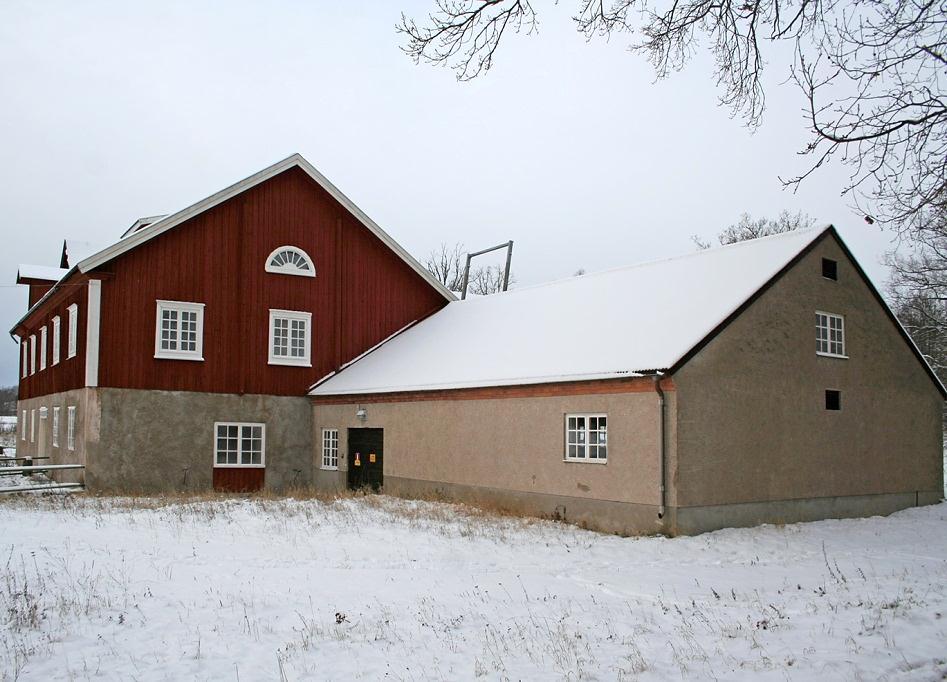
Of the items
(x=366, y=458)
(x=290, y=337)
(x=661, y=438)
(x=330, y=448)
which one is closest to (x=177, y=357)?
(x=290, y=337)

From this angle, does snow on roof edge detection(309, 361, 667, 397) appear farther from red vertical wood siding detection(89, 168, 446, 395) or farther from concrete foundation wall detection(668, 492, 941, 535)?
concrete foundation wall detection(668, 492, 941, 535)

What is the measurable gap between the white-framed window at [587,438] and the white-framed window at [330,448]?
32.4 feet

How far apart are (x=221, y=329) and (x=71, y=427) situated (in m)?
5.52

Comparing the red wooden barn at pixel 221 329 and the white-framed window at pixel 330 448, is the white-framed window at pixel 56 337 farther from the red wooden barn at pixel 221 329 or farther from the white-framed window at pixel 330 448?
the white-framed window at pixel 330 448

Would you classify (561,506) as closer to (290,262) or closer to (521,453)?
(521,453)

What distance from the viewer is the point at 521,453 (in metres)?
19.6

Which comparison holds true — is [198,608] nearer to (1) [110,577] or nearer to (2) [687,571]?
(1) [110,577]

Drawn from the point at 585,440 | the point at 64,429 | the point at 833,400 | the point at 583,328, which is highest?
the point at 583,328

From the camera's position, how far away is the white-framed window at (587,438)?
1778 centimetres

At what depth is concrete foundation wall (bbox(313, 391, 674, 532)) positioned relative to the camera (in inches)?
666

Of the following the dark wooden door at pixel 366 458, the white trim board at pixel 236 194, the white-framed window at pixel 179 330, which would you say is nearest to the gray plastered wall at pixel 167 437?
the white-framed window at pixel 179 330

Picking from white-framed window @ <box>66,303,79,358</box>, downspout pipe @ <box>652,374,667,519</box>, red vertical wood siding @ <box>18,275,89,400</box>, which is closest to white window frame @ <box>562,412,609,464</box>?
downspout pipe @ <box>652,374,667,519</box>

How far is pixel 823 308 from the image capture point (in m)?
20.2

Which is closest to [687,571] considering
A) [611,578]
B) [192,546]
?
[611,578]
